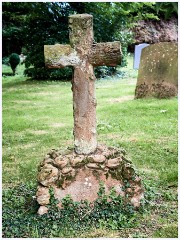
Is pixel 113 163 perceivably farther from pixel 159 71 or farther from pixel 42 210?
pixel 159 71

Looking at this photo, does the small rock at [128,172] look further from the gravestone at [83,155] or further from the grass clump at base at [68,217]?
the grass clump at base at [68,217]

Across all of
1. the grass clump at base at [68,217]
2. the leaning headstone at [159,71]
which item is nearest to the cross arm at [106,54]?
the grass clump at base at [68,217]

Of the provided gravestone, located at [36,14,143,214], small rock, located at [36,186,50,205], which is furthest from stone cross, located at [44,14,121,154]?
small rock, located at [36,186,50,205]

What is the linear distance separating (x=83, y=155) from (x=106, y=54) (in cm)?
97

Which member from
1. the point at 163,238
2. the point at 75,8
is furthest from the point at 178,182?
the point at 75,8

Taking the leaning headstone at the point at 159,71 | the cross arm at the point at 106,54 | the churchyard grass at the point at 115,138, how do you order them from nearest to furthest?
the churchyard grass at the point at 115,138, the cross arm at the point at 106,54, the leaning headstone at the point at 159,71

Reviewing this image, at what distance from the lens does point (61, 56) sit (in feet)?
12.2

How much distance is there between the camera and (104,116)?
7777mm

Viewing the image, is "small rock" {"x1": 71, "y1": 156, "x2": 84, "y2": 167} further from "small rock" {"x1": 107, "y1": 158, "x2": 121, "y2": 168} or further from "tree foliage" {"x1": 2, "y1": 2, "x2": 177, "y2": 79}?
"tree foliage" {"x1": 2, "y1": 2, "x2": 177, "y2": 79}

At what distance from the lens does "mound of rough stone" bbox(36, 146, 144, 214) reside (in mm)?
3633

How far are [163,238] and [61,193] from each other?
100 centimetres

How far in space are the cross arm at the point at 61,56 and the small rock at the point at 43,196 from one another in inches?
45.8

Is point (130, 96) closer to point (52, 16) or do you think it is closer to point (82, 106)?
point (52, 16)

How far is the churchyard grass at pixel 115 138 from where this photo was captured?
3.49m
